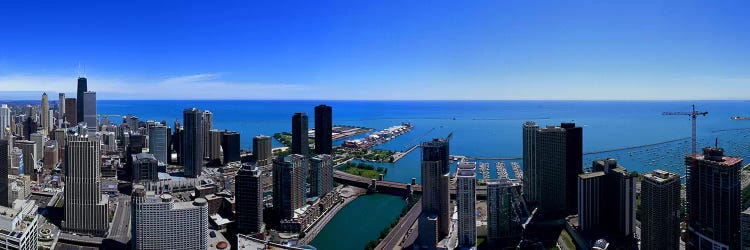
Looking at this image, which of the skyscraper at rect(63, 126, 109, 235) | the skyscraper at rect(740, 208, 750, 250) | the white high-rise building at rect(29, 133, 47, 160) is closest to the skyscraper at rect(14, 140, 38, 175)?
the white high-rise building at rect(29, 133, 47, 160)

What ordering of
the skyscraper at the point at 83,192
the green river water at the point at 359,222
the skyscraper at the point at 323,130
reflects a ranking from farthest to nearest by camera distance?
the skyscraper at the point at 323,130 → the skyscraper at the point at 83,192 → the green river water at the point at 359,222

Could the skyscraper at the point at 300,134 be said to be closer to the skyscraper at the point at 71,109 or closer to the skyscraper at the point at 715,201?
the skyscraper at the point at 715,201

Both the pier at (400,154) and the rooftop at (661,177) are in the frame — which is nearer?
the rooftop at (661,177)

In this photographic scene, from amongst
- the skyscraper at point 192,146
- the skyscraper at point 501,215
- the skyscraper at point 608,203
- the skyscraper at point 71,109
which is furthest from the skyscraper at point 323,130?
the skyscraper at point 71,109

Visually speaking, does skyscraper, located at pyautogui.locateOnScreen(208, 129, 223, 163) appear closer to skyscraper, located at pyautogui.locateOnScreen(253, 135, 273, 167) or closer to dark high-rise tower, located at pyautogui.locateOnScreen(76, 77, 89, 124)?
skyscraper, located at pyautogui.locateOnScreen(253, 135, 273, 167)

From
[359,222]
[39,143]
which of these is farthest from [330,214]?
[39,143]

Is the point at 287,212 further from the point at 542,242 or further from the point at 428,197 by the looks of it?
the point at 542,242

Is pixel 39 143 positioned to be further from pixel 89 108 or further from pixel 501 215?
pixel 501 215

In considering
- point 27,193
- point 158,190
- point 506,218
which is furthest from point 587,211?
point 27,193

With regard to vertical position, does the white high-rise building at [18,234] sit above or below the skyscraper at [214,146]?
below
